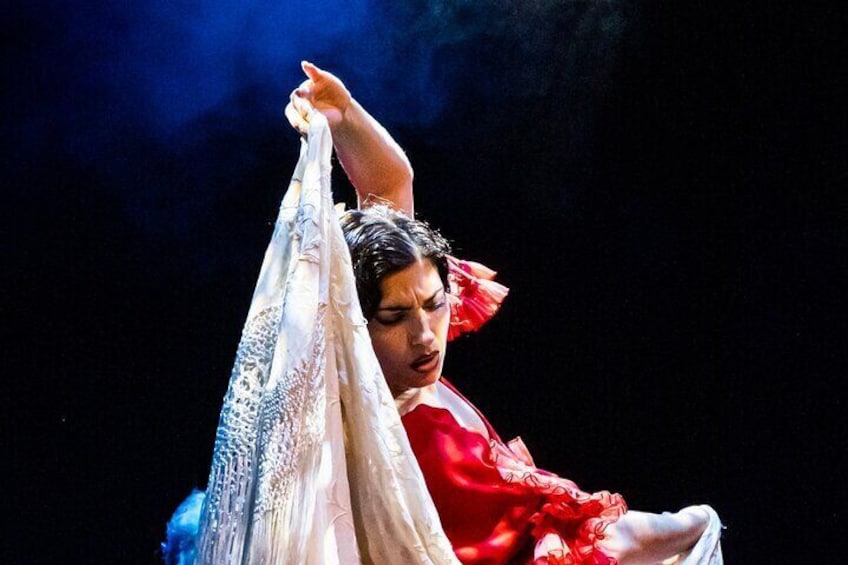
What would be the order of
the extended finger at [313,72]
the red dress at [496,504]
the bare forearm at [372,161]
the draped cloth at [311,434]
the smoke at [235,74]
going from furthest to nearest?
the smoke at [235,74], the bare forearm at [372,161], the extended finger at [313,72], the red dress at [496,504], the draped cloth at [311,434]

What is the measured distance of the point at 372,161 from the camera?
77.9 inches

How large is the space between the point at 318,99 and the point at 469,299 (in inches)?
17.7

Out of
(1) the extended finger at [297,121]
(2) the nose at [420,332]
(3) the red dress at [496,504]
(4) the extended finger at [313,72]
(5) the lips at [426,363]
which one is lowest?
(3) the red dress at [496,504]

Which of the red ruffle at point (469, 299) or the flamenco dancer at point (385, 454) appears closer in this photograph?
the flamenco dancer at point (385, 454)

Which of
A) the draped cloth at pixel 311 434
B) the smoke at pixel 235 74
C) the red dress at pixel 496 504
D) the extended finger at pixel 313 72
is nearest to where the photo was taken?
the draped cloth at pixel 311 434

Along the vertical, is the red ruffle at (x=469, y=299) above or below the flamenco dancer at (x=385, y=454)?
above

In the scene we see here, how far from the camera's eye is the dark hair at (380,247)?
1708 mm

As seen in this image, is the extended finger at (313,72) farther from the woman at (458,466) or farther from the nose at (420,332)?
the nose at (420,332)

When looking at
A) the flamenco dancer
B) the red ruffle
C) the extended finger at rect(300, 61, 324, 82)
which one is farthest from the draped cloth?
the red ruffle

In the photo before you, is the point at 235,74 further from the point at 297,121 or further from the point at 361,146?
the point at 297,121

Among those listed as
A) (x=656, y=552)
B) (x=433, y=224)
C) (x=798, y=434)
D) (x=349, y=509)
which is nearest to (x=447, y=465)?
(x=349, y=509)

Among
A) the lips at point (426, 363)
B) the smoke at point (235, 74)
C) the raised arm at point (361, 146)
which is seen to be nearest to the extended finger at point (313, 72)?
the raised arm at point (361, 146)

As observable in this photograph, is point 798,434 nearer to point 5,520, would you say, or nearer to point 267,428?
point 267,428

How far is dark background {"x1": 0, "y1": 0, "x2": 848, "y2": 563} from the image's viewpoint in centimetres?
246
